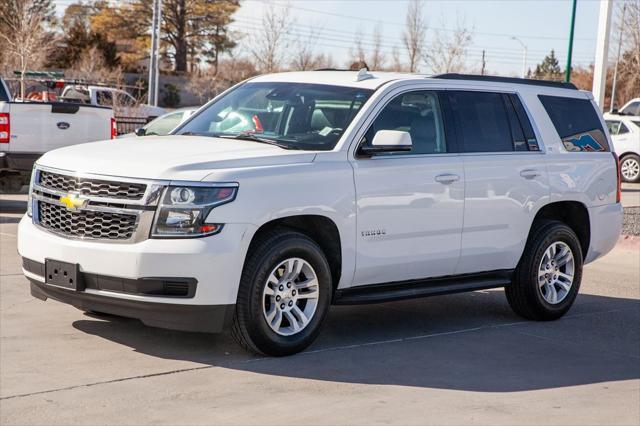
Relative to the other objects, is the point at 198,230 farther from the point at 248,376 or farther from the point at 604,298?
the point at 604,298

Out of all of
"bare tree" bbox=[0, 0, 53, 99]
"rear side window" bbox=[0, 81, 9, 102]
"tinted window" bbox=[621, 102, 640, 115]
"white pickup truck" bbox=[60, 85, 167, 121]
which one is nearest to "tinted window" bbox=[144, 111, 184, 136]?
"rear side window" bbox=[0, 81, 9, 102]

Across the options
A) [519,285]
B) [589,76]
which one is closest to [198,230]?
[519,285]

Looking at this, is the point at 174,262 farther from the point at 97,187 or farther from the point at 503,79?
the point at 503,79

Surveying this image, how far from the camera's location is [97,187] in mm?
6707

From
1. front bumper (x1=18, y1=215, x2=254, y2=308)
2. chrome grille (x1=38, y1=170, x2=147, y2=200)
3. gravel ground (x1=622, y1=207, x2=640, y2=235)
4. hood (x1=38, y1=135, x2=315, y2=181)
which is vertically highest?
hood (x1=38, y1=135, x2=315, y2=181)

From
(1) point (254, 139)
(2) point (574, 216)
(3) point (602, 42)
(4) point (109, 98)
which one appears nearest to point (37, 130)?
(1) point (254, 139)

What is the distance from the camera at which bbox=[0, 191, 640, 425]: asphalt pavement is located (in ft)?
18.9

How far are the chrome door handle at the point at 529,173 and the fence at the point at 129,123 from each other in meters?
20.7

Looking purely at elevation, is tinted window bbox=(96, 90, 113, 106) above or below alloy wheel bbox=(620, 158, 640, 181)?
above

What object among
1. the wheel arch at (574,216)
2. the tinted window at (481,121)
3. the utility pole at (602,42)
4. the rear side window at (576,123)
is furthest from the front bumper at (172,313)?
the utility pole at (602,42)

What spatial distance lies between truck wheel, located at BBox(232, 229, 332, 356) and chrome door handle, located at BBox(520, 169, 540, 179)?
2.19m

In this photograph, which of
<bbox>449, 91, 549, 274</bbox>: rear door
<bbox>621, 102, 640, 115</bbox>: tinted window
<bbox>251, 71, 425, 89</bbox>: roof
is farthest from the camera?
<bbox>621, 102, 640, 115</bbox>: tinted window

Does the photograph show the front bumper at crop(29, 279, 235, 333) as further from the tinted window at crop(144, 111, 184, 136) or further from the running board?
the tinted window at crop(144, 111, 184, 136)

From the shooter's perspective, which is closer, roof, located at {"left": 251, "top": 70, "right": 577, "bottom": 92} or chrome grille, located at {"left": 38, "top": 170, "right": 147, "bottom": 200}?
chrome grille, located at {"left": 38, "top": 170, "right": 147, "bottom": 200}
